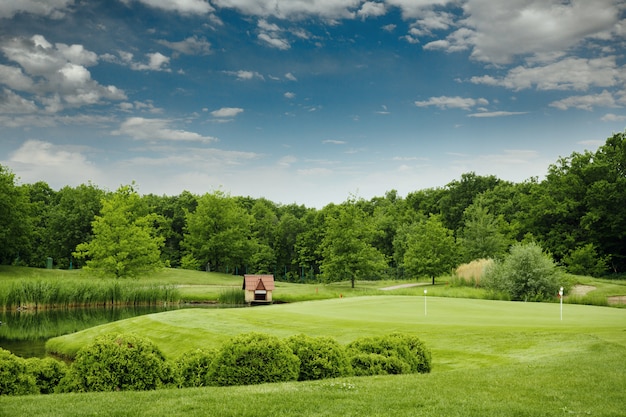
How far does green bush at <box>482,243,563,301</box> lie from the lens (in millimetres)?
34312

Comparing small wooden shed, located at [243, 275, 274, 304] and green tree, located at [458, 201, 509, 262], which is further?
green tree, located at [458, 201, 509, 262]

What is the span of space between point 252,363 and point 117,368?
2.64 m

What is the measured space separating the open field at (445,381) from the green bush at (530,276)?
45.2 feet

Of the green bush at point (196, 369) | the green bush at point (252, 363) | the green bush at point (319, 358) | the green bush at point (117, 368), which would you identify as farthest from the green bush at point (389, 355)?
the green bush at point (117, 368)

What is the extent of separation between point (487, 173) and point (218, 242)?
176 feet

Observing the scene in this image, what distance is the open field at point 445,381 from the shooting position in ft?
25.8

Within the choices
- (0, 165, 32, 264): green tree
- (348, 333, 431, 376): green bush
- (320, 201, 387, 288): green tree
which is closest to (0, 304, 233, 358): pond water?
(348, 333, 431, 376): green bush

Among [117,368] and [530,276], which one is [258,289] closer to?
[530,276]

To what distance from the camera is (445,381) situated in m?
9.92

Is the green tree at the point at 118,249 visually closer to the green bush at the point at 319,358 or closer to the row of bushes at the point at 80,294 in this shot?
the row of bushes at the point at 80,294

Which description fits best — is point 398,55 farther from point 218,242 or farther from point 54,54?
point 218,242

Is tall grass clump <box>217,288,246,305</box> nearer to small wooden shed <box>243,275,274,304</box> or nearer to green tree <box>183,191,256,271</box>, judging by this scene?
small wooden shed <box>243,275,274,304</box>

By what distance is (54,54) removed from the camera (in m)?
36.2

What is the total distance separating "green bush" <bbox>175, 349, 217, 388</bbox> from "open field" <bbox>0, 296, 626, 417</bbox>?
133 cm
